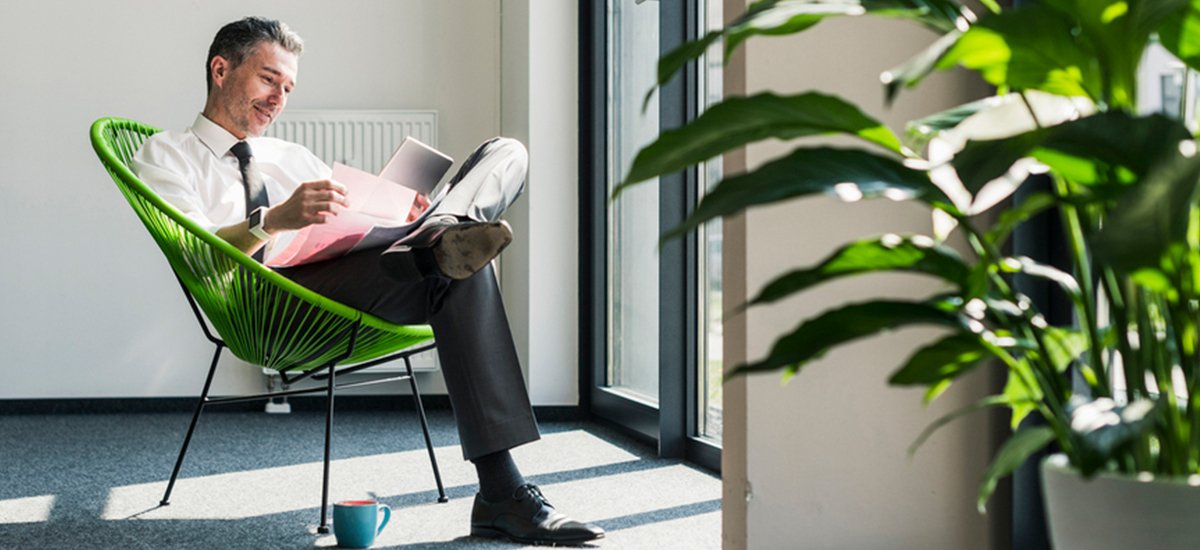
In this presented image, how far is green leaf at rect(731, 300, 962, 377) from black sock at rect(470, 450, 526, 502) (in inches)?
47.2

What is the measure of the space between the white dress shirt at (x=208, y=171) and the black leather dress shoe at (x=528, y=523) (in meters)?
0.73

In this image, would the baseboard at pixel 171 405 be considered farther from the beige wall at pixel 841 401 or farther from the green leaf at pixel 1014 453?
the green leaf at pixel 1014 453

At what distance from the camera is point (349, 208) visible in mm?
2131

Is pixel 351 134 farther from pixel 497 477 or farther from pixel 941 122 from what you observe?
pixel 941 122

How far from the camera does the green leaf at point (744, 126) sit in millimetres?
867

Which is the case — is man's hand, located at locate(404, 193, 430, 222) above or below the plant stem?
below

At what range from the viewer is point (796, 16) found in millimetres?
920

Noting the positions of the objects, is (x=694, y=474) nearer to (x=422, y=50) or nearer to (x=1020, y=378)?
(x=1020, y=378)

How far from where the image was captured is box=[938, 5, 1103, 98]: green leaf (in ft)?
2.56

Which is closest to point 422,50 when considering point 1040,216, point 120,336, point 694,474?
point 120,336

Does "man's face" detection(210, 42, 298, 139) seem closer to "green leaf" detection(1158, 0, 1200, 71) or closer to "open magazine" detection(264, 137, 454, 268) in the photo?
"open magazine" detection(264, 137, 454, 268)

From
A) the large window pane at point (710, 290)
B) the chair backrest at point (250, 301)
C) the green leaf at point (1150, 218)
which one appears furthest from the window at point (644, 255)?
the green leaf at point (1150, 218)

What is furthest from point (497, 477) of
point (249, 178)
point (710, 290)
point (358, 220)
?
point (710, 290)

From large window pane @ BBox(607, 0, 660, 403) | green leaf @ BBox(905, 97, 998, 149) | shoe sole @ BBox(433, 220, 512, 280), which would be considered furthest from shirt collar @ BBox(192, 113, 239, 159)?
green leaf @ BBox(905, 97, 998, 149)
